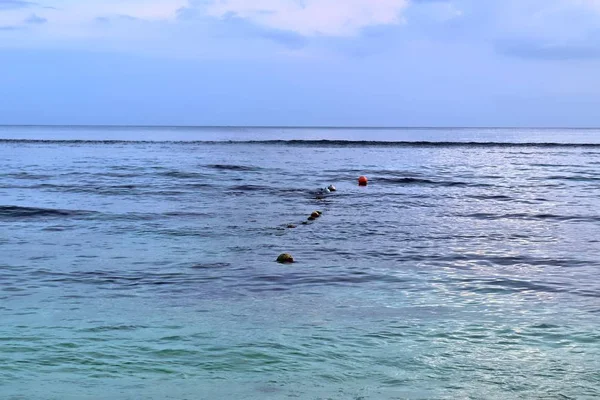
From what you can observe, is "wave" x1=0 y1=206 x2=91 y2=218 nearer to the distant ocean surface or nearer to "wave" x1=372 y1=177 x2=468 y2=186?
the distant ocean surface

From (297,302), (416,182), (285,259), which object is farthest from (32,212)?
(416,182)

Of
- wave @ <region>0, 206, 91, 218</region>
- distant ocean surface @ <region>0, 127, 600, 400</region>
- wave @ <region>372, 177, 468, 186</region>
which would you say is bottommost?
wave @ <region>0, 206, 91, 218</region>

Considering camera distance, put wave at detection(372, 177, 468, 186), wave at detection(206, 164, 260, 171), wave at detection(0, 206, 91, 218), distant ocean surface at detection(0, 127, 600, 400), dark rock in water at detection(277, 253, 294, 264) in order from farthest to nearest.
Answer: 1. wave at detection(206, 164, 260, 171)
2. wave at detection(372, 177, 468, 186)
3. wave at detection(0, 206, 91, 218)
4. dark rock in water at detection(277, 253, 294, 264)
5. distant ocean surface at detection(0, 127, 600, 400)

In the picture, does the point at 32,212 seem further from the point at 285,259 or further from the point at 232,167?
the point at 232,167

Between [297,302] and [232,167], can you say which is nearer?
[297,302]

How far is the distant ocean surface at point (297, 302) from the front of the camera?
6.60 meters

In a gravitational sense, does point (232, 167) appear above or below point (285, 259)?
above

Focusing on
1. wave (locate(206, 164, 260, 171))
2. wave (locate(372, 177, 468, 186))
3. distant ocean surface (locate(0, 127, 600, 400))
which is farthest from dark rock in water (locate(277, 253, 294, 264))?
wave (locate(206, 164, 260, 171))

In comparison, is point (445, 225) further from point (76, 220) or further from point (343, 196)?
point (76, 220)

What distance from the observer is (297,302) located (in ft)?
32.0

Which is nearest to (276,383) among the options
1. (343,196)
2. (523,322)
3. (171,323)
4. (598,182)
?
(171,323)

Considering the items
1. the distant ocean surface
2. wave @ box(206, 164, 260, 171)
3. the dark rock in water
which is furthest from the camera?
wave @ box(206, 164, 260, 171)

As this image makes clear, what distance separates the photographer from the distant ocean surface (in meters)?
6.60

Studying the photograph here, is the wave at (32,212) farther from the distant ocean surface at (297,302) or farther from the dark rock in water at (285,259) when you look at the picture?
the dark rock in water at (285,259)
